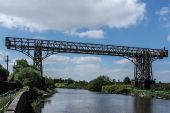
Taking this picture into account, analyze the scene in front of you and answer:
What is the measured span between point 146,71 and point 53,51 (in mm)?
27976

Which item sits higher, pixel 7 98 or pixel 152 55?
pixel 152 55

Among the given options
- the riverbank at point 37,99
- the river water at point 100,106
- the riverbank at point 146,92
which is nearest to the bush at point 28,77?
the riverbank at point 37,99

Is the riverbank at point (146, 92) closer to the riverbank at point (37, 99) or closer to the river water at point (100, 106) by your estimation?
the river water at point (100, 106)

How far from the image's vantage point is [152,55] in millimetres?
114625

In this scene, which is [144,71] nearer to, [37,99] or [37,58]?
[37,58]

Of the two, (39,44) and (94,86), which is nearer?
(39,44)

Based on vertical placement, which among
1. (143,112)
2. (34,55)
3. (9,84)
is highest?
(34,55)

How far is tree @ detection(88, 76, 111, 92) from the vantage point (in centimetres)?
16300

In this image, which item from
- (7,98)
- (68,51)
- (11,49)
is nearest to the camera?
(7,98)

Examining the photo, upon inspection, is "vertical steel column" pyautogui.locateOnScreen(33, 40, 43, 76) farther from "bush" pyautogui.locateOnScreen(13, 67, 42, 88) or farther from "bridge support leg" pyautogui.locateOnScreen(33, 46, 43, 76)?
"bush" pyautogui.locateOnScreen(13, 67, 42, 88)

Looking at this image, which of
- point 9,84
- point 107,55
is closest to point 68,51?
point 107,55

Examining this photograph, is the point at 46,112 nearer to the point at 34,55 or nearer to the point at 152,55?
the point at 34,55

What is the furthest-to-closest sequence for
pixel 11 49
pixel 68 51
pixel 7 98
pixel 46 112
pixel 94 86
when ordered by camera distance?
pixel 94 86
pixel 68 51
pixel 11 49
pixel 46 112
pixel 7 98

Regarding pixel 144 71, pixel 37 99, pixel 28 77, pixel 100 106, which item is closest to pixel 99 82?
pixel 144 71
